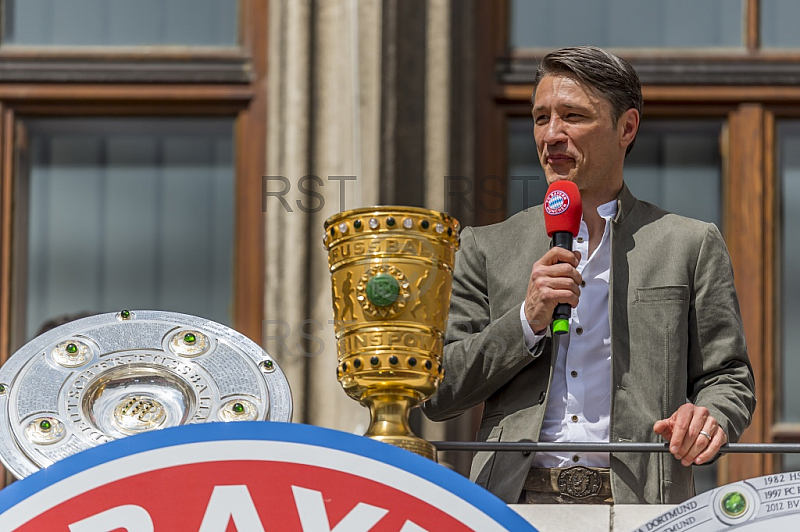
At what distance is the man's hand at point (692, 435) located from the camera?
3.24m

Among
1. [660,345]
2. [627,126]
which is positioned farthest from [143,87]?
[660,345]

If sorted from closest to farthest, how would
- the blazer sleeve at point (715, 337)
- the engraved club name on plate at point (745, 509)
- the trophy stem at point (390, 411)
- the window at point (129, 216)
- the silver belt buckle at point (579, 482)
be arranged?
the engraved club name on plate at point (745, 509) → the trophy stem at point (390, 411) → the silver belt buckle at point (579, 482) → the blazer sleeve at point (715, 337) → the window at point (129, 216)

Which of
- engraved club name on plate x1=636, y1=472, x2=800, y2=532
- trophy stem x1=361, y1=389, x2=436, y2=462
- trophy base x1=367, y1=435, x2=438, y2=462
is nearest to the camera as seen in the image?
engraved club name on plate x1=636, y1=472, x2=800, y2=532

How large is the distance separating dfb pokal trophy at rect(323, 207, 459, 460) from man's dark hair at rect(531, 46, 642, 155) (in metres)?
0.60

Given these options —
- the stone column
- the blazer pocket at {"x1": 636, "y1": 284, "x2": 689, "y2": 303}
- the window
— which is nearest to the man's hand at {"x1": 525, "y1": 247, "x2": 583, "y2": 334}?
the blazer pocket at {"x1": 636, "y1": 284, "x2": 689, "y2": 303}

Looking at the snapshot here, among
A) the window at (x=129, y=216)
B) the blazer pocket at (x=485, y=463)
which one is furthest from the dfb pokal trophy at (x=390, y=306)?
the window at (x=129, y=216)

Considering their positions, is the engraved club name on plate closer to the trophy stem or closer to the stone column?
the trophy stem

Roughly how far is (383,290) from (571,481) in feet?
2.00

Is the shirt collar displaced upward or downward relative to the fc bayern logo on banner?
upward

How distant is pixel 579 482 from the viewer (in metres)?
3.44

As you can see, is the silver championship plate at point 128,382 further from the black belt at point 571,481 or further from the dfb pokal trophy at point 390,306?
the black belt at point 571,481

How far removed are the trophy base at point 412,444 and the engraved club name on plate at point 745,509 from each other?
1.58 ft

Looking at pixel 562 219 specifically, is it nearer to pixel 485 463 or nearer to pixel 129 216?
pixel 485 463

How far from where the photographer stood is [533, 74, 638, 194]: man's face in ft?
12.0
